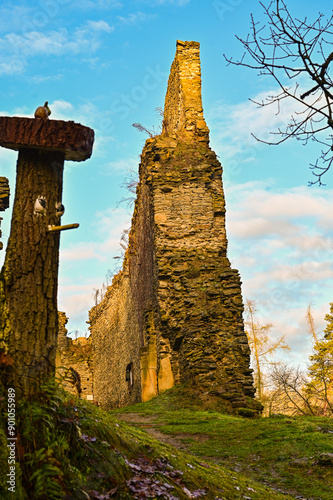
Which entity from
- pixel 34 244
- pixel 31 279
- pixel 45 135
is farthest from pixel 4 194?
pixel 31 279

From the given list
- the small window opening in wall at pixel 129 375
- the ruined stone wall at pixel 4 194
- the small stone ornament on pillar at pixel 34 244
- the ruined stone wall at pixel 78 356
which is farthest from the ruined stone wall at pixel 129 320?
the small stone ornament on pillar at pixel 34 244

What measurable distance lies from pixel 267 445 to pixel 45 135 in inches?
199

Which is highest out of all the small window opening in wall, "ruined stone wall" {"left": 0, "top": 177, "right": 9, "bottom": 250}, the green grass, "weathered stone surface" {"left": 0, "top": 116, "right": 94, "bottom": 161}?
"ruined stone wall" {"left": 0, "top": 177, "right": 9, "bottom": 250}

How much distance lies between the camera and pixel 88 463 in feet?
12.4

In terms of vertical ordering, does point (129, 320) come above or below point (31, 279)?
above

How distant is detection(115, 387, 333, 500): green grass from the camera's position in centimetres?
582

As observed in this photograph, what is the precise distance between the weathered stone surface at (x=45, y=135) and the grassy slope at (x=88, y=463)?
198 cm

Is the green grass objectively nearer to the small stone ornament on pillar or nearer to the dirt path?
the dirt path

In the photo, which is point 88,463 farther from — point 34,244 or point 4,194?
point 4,194

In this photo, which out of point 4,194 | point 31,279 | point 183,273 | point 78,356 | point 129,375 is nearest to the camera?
point 31,279

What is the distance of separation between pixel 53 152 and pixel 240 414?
290 inches

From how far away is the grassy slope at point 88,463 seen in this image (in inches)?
132

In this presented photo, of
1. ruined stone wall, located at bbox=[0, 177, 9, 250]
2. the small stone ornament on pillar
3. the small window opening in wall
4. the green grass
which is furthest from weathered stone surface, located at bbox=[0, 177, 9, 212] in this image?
the small stone ornament on pillar

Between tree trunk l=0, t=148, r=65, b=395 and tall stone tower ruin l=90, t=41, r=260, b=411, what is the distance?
23.4ft
